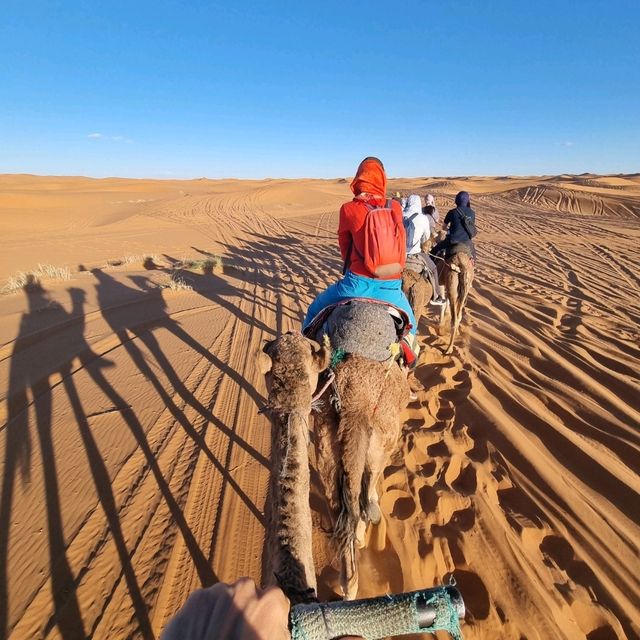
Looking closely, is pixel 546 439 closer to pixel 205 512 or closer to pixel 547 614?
Answer: pixel 547 614

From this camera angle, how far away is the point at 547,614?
2428 millimetres

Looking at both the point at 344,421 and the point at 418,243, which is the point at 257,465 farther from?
the point at 418,243

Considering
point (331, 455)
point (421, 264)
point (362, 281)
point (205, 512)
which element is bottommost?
point (205, 512)

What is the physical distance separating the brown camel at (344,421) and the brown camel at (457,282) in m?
4.11

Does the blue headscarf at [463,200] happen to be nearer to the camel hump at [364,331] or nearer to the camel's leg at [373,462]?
the camel hump at [364,331]

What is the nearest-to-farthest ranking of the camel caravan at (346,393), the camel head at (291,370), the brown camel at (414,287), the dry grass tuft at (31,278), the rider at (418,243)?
the camel caravan at (346,393) → the camel head at (291,370) → the brown camel at (414,287) → the rider at (418,243) → the dry grass tuft at (31,278)

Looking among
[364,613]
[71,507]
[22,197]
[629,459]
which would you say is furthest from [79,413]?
[22,197]

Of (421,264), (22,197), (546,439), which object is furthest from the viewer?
(22,197)

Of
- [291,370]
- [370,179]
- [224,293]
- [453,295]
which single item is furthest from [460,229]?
[224,293]

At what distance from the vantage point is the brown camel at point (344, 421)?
1.59 metres

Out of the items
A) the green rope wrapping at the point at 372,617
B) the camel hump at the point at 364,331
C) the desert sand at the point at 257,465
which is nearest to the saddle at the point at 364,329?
the camel hump at the point at 364,331

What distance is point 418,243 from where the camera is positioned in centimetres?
614

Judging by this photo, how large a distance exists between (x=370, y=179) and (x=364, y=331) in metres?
1.31

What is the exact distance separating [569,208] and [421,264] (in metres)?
29.4
